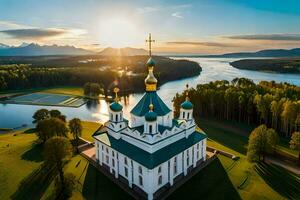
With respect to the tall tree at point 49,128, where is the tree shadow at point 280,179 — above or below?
below

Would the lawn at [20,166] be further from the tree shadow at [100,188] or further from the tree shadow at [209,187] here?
the tree shadow at [209,187]

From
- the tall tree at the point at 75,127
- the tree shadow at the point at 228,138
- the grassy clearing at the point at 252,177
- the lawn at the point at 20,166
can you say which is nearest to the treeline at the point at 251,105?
the tree shadow at the point at 228,138

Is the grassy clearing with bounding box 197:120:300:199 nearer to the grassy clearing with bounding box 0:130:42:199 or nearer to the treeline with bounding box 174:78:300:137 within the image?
the treeline with bounding box 174:78:300:137

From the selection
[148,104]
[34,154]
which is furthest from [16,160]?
[148,104]

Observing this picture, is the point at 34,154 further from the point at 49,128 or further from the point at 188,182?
the point at 188,182

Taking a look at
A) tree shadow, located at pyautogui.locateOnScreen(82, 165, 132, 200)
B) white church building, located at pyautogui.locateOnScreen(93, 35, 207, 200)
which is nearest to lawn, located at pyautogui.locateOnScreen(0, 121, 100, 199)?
tree shadow, located at pyautogui.locateOnScreen(82, 165, 132, 200)

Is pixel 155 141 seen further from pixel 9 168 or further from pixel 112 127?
pixel 9 168

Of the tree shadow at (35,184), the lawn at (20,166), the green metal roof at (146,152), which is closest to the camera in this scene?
the green metal roof at (146,152)
